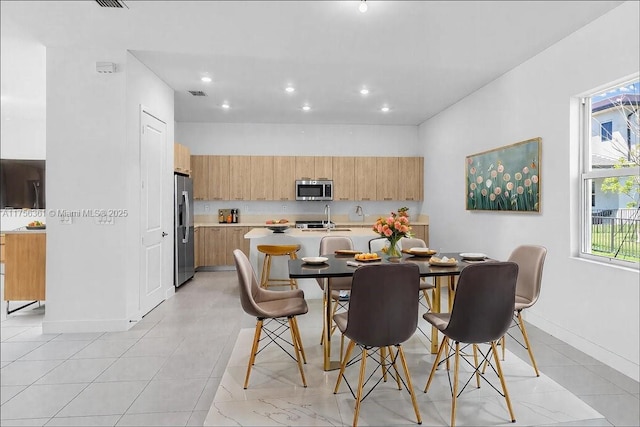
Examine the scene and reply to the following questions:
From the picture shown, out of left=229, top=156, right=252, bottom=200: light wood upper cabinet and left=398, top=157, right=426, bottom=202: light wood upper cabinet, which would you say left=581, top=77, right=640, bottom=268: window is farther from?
left=229, top=156, right=252, bottom=200: light wood upper cabinet

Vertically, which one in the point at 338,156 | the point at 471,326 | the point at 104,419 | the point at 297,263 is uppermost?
the point at 338,156

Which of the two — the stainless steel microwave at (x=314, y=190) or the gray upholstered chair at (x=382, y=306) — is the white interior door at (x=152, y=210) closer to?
the stainless steel microwave at (x=314, y=190)

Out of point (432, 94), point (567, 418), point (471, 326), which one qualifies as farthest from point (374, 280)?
point (432, 94)

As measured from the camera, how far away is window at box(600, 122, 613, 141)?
3.16 m

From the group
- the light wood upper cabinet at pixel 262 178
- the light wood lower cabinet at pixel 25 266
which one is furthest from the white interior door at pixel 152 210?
the light wood upper cabinet at pixel 262 178

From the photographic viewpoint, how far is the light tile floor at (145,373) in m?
2.23

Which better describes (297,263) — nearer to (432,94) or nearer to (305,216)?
(432,94)

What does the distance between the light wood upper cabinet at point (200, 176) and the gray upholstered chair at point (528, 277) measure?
18.0ft

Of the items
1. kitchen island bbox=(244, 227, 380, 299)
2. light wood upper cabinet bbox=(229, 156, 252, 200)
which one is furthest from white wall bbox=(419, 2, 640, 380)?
light wood upper cabinet bbox=(229, 156, 252, 200)

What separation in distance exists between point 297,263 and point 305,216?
4.55 meters

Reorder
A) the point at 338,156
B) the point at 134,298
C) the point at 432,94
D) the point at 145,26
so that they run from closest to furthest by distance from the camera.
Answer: the point at 145,26
the point at 134,298
the point at 432,94
the point at 338,156

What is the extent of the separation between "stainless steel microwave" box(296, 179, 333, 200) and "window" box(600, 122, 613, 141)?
448 cm

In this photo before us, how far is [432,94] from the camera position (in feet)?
17.5

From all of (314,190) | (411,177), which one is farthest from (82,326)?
(411,177)
